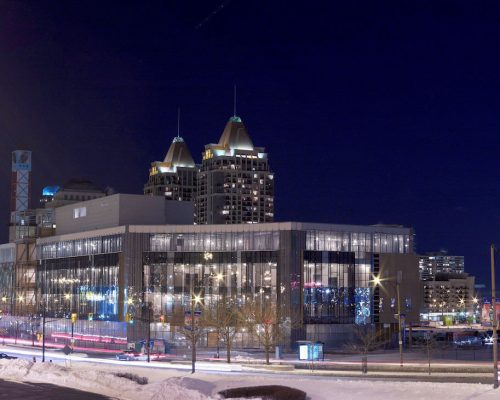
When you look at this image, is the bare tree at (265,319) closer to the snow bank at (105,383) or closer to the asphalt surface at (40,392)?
the snow bank at (105,383)

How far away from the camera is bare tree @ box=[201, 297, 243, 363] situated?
104 meters

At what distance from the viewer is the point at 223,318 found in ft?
348

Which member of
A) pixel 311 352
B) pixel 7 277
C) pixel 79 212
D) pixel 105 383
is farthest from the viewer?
pixel 7 277

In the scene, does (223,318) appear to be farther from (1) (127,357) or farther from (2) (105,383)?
(2) (105,383)

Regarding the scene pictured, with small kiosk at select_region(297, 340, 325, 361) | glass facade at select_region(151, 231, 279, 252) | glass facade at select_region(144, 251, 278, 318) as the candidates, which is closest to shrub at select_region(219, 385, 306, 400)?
small kiosk at select_region(297, 340, 325, 361)

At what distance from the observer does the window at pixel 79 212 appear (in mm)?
154500

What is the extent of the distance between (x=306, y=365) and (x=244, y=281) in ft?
135

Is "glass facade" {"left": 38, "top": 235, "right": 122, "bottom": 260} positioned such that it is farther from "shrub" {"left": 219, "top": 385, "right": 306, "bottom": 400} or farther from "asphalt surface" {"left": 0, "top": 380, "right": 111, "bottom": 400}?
"shrub" {"left": 219, "top": 385, "right": 306, "bottom": 400}

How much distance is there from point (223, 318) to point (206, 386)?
48.0 meters

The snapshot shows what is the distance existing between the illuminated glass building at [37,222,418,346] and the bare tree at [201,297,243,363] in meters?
4.81

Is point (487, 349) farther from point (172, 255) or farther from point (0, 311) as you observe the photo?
point (0, 311)

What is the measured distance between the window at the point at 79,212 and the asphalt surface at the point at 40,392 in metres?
88.9

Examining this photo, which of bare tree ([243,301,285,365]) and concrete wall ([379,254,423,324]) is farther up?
concrete wall ([379,254,423,324])

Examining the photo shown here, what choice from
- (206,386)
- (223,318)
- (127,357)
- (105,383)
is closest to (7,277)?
(127,357)
